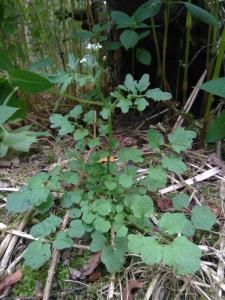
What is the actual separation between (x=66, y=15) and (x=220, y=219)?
0.96 m

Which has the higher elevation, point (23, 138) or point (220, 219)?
point (23, 138)

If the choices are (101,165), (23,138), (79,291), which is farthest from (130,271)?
(23,138)

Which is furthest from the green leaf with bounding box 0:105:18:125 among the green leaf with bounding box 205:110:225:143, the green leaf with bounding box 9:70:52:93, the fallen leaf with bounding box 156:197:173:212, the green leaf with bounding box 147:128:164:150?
the green leaf with bounding box 205:110:225:143

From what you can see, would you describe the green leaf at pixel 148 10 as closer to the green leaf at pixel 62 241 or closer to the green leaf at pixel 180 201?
the green leaf at pixel 180 201

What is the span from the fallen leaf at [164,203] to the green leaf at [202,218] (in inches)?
3.7

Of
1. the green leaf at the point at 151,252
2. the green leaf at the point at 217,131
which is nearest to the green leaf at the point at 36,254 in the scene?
the green leaf at the point at 151,252

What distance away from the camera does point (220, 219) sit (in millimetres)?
988

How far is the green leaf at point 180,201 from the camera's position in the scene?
0.96 m

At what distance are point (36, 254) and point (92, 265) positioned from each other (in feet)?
0.40

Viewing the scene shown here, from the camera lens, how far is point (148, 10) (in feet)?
3.76

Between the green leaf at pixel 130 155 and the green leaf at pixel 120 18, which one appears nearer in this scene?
the green leaf at pixel 130 155

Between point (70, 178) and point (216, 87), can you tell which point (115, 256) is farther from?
point (216, 87)

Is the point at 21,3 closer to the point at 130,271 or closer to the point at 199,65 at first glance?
the point at 199,65

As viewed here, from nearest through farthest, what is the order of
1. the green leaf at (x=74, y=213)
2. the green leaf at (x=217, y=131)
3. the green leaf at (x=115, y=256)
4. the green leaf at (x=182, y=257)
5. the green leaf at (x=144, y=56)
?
the green leaf at (x=182, y=257) < the green leaf at (x=115, y=256) < the green leaf at (x=74, y=213) < the green leaf at (x=217, y=131) < the green leaf at (x=144, y=56)
